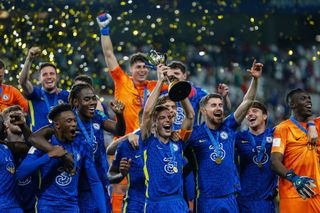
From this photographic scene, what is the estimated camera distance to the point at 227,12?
14672mm

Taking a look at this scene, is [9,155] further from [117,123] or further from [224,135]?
[224,135]

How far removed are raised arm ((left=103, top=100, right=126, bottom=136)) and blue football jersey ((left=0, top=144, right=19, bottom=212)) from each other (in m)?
1.04

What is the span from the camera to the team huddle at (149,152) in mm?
7137

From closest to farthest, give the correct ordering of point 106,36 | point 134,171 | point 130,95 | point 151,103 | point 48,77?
point 151,103 → point 134,171 → point 48,77 → point 106,36 → point 130,95

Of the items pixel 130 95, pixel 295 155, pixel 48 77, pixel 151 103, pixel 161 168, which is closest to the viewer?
pixel 151 103

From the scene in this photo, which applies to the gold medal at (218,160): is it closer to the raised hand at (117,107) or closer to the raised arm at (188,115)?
the raised arm at (188,115)

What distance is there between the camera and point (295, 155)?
8234mm

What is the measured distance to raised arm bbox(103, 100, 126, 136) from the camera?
24.7 feet

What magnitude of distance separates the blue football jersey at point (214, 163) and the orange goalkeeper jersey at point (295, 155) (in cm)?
57

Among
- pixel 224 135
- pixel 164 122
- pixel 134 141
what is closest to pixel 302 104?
pixel 224 135

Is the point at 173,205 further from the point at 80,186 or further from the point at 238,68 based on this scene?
the point at 238,68

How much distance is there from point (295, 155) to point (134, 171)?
1651mm

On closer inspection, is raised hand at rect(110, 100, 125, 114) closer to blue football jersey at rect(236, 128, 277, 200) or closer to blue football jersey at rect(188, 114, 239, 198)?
blue football jersey at rect(188, 114, 239, 198)

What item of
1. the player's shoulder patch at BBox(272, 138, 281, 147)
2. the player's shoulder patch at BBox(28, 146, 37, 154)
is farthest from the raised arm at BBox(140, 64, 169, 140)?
the player's shoulder patch at BBox(272, 138, 281, 147)
